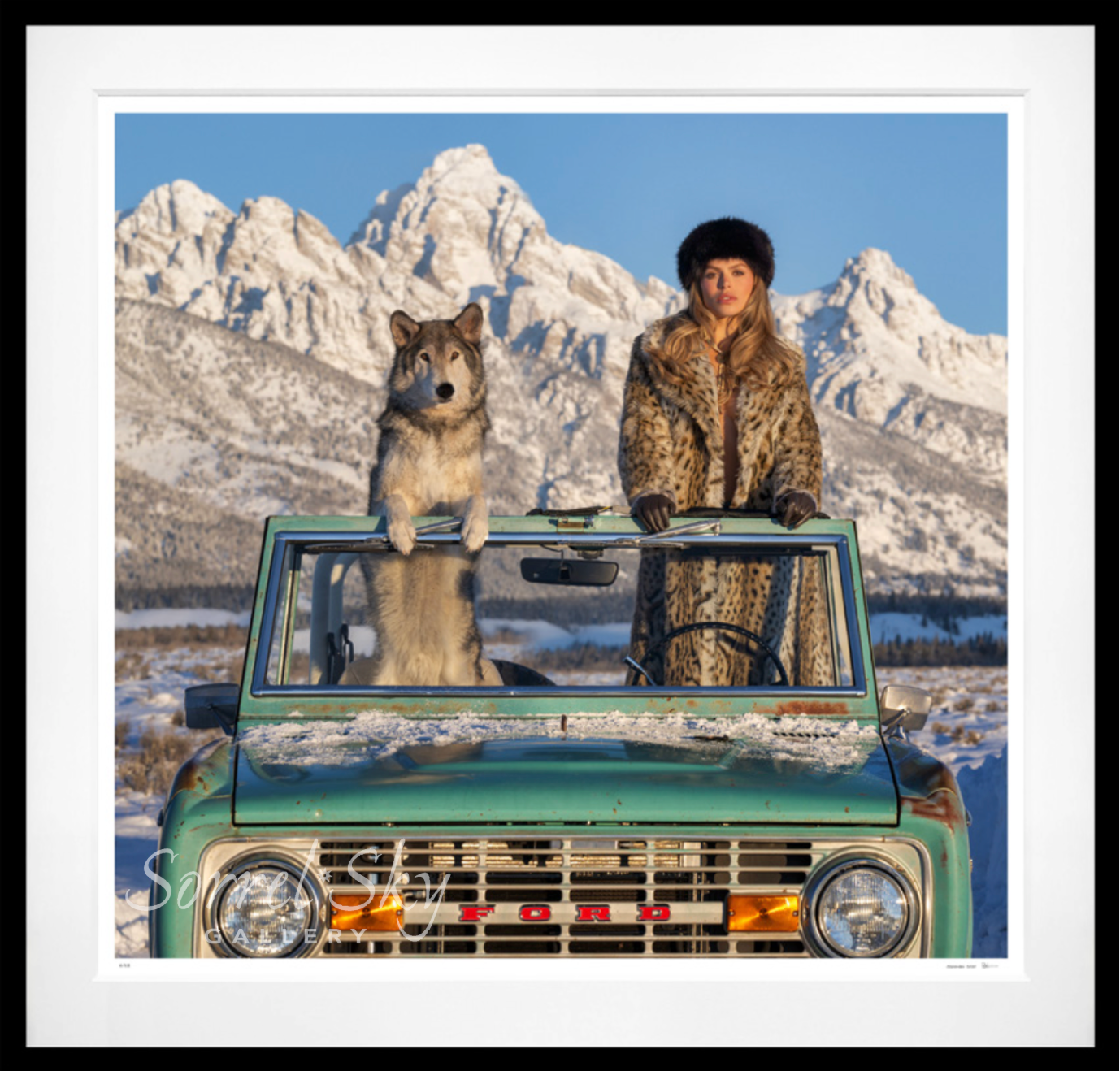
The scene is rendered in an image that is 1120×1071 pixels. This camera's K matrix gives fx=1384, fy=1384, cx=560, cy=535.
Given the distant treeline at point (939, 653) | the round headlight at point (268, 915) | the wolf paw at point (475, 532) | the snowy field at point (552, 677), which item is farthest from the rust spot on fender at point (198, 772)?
the distant treeline at point (939, 653)

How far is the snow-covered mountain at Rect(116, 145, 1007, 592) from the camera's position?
194 feet

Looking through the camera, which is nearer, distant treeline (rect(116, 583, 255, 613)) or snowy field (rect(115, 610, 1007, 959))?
snowy field (rect(115, 610, 1007, 959))

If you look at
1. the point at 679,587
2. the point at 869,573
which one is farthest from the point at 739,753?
the point at 869,573

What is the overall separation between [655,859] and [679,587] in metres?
1.54

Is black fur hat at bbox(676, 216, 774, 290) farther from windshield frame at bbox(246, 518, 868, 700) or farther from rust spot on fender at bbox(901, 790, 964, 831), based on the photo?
rust spot on fender at bbox(901, 790, 964, 831)

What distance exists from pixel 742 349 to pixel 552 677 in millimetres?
4378

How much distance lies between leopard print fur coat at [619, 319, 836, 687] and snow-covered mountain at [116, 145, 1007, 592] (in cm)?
3214

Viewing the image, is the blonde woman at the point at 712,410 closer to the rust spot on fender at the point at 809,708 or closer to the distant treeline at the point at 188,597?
the rust spot on fender at the point at 809,708

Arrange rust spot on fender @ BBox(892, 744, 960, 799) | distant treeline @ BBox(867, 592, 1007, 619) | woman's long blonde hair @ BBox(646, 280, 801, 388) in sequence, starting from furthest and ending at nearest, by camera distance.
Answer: distant treeline @ BBox(867, 592, 1007, 619)
woman's long blonde hair @ BBox(646, 280, 801, 388)
rust spot on fender @ BBox(892, 744, 960, 799)

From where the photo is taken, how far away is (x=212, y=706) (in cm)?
367

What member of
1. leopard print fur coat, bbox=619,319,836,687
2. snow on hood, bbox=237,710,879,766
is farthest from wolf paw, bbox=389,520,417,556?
leopard print fur coat, bbox=619,319,836,687

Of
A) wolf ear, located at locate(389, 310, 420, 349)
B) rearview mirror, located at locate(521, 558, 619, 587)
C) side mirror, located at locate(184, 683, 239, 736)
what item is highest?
wolf ear, located at locate(389, 310, 420, 349)
